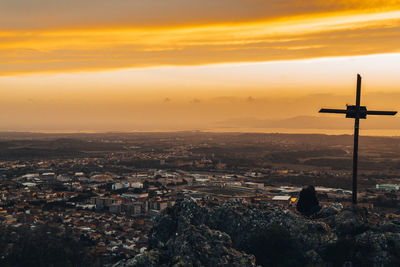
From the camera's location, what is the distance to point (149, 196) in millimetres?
82250

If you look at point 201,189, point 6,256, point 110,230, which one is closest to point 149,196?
point 201,189

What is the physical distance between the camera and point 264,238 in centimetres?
1900

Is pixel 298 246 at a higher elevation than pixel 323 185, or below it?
higher

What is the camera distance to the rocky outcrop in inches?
613

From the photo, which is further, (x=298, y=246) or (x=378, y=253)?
(x=298, y=246)

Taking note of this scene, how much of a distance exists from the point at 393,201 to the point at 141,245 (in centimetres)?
4569

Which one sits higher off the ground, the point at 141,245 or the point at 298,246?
the point at 298,246

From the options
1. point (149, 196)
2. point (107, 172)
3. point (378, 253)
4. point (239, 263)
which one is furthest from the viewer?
point (107, 172)

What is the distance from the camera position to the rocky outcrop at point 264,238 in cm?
1557

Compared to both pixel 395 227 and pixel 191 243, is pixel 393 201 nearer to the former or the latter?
pixel 395 227

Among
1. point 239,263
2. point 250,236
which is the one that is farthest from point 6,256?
point 239,263

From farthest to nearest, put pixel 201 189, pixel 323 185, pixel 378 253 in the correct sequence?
pixel 323 185 < pixel 201 189 < pixel 378 253

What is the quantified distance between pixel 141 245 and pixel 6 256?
38.9 ft

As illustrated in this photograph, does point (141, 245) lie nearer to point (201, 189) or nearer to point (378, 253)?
point (378, 253)
